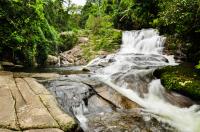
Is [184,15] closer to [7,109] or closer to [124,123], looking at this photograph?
[124,123]

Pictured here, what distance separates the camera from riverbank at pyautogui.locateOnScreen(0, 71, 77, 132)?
3.77m

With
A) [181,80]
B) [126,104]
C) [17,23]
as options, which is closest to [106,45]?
[17,23]

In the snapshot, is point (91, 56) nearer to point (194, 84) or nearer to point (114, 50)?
point (114, 50)

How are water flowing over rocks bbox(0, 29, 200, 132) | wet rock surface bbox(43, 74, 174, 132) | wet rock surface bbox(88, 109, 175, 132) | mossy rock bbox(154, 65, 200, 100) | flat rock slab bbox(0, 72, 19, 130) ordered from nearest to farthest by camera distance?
flat rock slab bbox(0, 72, 19, 130), water flowing over rocks bbox(0, 29, 200, 132), wet rock surface bbox(88, 109, 175, 132), wet rock surface bbox(43, 74, 174, 132), mossy rock bbox(154, 65, 200, 100)

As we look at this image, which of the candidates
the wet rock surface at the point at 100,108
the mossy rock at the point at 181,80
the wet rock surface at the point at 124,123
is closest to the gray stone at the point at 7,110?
the wet rock surface at the point at 100,108

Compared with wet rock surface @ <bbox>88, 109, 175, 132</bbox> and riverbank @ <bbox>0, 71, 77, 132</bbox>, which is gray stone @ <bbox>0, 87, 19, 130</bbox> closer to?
riverbank @ <bbox>0, 71, 77, 132</bbox>

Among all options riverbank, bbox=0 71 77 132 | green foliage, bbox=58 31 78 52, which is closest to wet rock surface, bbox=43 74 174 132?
riverbank, bbox=0 71 77 132

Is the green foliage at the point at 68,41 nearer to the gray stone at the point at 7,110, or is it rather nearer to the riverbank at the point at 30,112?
the riverbank at the point at 30,112

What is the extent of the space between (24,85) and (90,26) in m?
21.7

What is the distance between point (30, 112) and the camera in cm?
430

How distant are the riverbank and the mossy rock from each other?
13.3 feet

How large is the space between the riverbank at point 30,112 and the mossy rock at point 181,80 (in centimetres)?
407

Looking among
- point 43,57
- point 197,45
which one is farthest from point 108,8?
point 197,45

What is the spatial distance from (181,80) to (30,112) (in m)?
5.06
